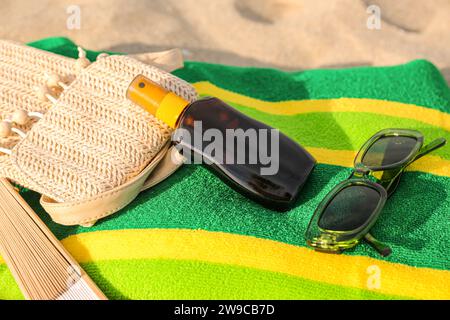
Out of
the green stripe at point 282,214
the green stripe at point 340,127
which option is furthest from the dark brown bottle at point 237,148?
the green stripe at point 340,127

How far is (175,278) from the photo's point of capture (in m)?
0.78

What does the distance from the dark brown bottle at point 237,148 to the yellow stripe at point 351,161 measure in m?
0.13

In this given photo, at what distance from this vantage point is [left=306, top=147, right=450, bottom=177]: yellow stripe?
0.94 meters

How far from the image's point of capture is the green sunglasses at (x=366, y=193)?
777mm

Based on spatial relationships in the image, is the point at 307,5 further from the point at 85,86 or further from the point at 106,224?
the point at 106,224

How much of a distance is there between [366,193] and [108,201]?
1.39 ft

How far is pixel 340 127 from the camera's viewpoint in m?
1.08

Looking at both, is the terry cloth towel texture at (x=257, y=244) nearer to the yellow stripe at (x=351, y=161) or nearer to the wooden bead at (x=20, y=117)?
the yellow stripe at (x=351, y=161)

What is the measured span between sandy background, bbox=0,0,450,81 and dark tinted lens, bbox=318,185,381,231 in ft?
3.12

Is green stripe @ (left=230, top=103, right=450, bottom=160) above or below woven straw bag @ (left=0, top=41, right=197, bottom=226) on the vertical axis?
below

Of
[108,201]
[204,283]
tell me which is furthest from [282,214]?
[108,201]

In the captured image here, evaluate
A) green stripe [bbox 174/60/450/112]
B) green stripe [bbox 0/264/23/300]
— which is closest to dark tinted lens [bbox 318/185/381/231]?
green stripe [bbox 174/60/450/112]

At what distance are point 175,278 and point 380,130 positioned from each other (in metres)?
0.52

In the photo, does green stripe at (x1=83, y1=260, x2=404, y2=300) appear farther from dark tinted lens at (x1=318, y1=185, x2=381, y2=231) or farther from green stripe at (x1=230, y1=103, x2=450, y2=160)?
green stripe at (x1=230, y1=103, x2=450, y2=160)
